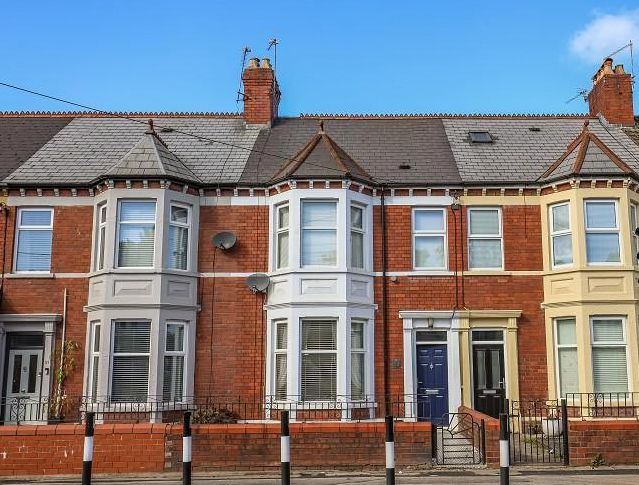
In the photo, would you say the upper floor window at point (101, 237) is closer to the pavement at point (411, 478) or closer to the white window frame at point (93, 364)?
the white window frame at point (93, 364)

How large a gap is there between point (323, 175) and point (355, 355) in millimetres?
4566

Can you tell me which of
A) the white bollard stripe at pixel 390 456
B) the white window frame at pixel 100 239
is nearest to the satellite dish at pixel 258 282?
the white window frame at pixel 100 239

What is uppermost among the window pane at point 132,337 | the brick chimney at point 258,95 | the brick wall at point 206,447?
the brick chimney at point 258,95

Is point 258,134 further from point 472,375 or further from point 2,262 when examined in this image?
point 472,375

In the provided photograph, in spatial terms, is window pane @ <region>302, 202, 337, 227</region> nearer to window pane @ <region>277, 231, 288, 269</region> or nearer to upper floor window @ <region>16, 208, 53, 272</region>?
window pane @ <region>277, 231, 288, 269</region>

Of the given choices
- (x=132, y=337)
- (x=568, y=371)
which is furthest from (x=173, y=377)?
(x=568, y=371)

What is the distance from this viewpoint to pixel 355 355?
16.8 m

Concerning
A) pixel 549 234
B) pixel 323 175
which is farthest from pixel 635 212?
pixel 323 175

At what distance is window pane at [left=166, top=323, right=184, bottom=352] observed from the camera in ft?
54.6

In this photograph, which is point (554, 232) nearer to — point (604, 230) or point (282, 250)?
point (604, 230)

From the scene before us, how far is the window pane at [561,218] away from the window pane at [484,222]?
1439mm

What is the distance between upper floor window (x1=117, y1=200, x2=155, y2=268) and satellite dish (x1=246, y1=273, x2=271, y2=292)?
8.18 ft

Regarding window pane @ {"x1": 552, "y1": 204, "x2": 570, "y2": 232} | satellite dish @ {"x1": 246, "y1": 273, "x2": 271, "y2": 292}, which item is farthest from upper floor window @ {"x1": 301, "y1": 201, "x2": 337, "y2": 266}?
window pane @ {"x1": 552, "y1": 204, "x2": 570, "y2": 232}

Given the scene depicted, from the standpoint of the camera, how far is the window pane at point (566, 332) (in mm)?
16859
